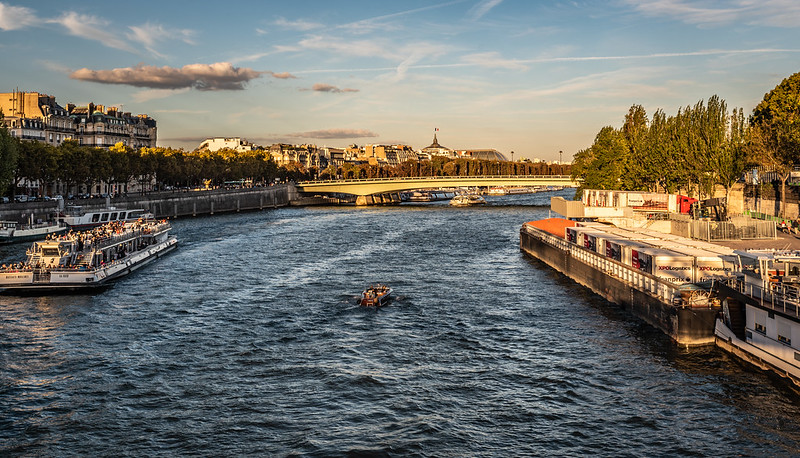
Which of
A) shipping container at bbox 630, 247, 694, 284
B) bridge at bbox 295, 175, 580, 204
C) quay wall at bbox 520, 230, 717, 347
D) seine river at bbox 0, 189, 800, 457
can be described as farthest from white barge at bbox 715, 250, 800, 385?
bridge at bbox 295, 175, 580, 204

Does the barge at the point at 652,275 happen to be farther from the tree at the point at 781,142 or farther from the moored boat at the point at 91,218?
the moored boat at the point at 91,218

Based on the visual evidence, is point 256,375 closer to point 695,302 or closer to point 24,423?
point 24,423

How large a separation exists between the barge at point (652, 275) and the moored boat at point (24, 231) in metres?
64.6

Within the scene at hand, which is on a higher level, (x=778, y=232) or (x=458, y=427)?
(x=778, y=232)

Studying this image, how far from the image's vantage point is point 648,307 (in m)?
43.7

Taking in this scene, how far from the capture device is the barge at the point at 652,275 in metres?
38.2

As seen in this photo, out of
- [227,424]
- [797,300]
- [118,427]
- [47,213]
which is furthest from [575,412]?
[47,213]

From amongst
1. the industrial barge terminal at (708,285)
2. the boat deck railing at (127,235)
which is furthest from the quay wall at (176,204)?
the industrial barge terminal at (708,285)

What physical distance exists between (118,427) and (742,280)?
30293 mm

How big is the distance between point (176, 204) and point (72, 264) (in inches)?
3665

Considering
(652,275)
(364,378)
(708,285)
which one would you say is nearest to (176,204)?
(652,275)

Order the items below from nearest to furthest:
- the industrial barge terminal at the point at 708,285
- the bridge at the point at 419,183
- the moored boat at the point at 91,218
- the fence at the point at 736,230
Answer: the industrial barge terminal at the point at 708,285 → the fence at the point at 736,230 → the moored boat at the point at 91,218 → the bridge at the point at 419,183

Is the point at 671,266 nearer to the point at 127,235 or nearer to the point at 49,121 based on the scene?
the point at 127,235

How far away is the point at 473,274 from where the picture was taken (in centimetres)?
6806
